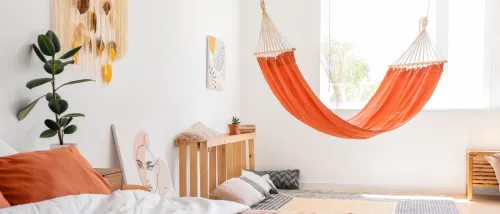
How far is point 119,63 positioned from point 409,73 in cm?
205

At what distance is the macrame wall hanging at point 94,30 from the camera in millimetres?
2734

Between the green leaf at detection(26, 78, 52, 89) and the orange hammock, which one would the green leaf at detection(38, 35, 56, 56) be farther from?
the orange hammock

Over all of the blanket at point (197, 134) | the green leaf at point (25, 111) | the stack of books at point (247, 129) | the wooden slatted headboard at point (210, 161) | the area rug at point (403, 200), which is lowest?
the area rug at point (403, 200)

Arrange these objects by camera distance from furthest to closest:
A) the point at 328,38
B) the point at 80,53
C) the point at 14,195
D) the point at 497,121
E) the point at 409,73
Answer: the point at 328,38 → the point at 497,121 → the point at 409,73 → the point at 80,53 → the point at 14,195

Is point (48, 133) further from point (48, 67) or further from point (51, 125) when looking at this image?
point (48, 67)

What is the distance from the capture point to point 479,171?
189 inches

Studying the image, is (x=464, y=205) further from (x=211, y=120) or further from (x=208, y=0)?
(x=208, y=0)

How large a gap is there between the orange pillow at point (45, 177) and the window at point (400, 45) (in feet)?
11.9

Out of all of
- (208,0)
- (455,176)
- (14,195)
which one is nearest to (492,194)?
(455,176)

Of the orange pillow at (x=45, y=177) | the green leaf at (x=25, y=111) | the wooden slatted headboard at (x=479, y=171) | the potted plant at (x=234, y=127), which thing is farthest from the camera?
the potted plant at (x=234, y=127)

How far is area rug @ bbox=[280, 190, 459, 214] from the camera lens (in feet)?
13.9

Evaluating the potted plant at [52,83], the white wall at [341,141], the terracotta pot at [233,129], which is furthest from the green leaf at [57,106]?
the white wall at [341,141]

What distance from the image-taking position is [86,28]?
114 inches

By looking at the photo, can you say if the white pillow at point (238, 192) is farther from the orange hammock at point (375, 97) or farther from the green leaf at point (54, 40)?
the green leaf at point (54, 40)
